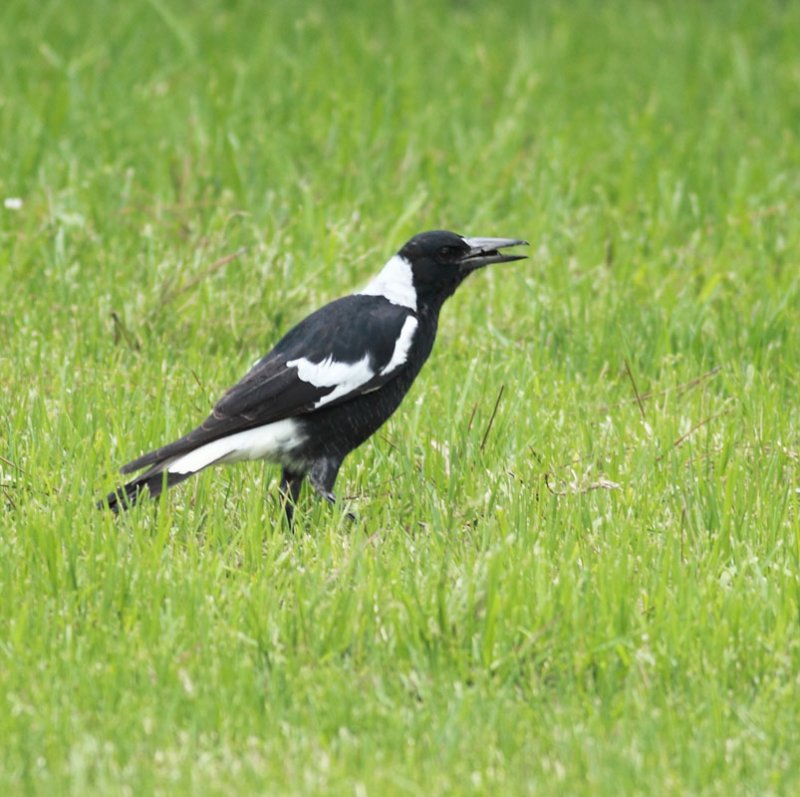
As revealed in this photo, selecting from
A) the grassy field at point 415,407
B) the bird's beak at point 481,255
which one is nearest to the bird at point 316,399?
the grassy field at point 415,407

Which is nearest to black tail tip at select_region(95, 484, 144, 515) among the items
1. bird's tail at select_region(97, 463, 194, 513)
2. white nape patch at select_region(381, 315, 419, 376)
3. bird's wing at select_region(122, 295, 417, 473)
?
bird's tail at select_region(97, 463, 194, 513)

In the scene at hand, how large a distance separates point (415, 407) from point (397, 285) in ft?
1.41

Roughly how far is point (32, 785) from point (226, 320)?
3.38 metres

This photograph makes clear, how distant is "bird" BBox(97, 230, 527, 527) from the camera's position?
463cm

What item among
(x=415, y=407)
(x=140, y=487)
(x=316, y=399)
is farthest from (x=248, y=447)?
(x=415, y=407)

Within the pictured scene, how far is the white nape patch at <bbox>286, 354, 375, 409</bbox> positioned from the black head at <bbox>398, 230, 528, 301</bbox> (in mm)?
565

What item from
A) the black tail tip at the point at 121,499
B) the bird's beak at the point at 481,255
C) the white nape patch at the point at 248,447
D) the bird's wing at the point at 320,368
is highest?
the bird's beak at the point at 481,255

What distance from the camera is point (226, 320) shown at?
6262 mm

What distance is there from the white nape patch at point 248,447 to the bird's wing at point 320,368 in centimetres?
3

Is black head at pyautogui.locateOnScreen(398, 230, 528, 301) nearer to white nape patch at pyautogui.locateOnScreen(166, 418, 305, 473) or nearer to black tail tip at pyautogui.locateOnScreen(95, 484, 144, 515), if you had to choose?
white nape patch at pyautogui.locateOnScreen(166, 418, 305, 473)

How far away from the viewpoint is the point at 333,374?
486 centimetres

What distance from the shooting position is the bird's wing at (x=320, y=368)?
4719 mm

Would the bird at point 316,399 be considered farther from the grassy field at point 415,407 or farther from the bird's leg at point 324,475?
the grassy field at point 415,407

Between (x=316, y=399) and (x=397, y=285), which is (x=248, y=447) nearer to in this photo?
(x=316, y=399)
